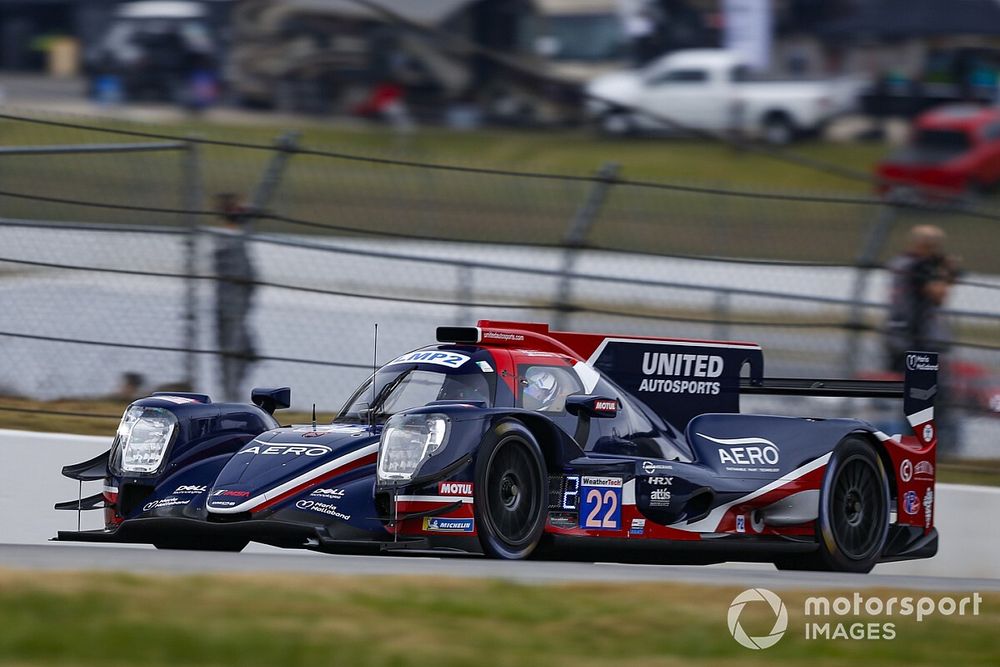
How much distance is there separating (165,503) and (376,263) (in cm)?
362

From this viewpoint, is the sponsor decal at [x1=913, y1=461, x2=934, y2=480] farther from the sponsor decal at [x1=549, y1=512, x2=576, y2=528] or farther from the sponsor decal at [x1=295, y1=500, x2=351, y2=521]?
the sponsor decal at [x1=295, y1=500, x2=351, y2=521]

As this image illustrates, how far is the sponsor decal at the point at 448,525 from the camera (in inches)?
256

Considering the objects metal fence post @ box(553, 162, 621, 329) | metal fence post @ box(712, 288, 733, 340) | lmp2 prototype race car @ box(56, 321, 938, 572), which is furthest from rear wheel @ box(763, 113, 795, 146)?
lmp2 prototype race car @ box(56, 321, 938, 572)

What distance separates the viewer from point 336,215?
11.3m

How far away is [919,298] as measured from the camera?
35.4ft

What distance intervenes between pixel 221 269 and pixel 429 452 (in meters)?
3.35

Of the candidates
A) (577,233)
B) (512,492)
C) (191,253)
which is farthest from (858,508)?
(191,253)

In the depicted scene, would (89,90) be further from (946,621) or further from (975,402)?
(946,621)

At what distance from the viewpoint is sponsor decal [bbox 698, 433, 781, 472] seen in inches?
308

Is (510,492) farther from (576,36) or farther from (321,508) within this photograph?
Answer: (576,36)

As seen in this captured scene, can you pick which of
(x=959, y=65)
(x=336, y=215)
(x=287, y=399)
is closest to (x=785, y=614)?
(x=287, y=399)

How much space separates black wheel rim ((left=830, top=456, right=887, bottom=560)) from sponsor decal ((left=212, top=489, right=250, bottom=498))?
2934mm

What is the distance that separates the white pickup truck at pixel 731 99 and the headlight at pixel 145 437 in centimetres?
2106

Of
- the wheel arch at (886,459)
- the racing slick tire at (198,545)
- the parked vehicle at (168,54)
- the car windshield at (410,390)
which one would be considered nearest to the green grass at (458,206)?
the car windshield at (410,390)
